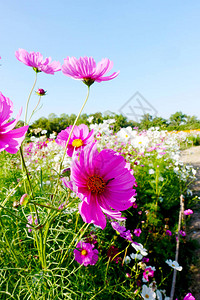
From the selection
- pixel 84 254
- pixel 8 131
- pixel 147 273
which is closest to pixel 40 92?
pixel 8 131

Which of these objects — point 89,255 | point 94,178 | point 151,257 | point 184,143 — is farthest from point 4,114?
point 184,143

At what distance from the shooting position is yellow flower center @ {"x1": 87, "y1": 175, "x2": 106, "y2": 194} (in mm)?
465

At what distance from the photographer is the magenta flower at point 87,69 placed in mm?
595

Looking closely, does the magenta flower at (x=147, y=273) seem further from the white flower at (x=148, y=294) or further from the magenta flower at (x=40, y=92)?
the magenta flower at (x=40, y=92)

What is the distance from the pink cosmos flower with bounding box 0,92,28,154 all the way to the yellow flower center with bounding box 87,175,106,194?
18 cm

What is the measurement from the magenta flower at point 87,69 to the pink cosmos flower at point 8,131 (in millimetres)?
225

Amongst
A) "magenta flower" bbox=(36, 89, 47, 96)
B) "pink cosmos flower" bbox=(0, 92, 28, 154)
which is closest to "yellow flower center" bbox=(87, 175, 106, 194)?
"pink cosmos flower" bbox=(0, 92, 28, 154)

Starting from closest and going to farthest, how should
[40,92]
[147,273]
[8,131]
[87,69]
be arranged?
1. [8,131]
2. [87,69]
3. [40,92]
4. [147,273]

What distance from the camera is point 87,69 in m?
0.60

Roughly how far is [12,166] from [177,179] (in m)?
2.31

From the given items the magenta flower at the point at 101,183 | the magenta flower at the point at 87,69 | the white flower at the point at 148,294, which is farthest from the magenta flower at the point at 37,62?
the white flower at the point at 148,294

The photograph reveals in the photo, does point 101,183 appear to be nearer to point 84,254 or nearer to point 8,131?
point 8,131

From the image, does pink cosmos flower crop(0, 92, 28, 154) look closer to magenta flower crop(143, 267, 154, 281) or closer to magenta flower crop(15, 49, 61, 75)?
magenta flower crop(15, 49, 61, 75)

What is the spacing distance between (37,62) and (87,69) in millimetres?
207
